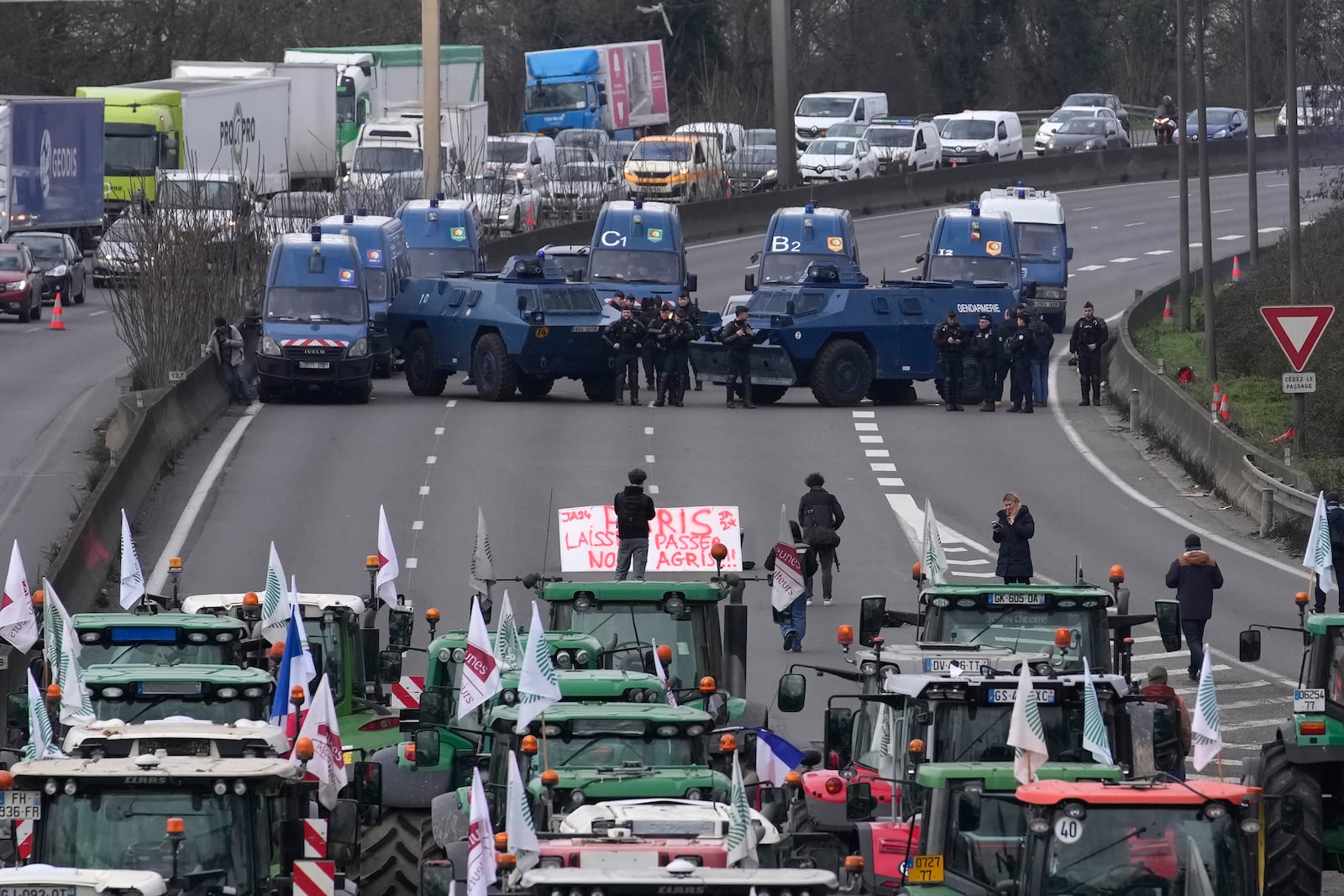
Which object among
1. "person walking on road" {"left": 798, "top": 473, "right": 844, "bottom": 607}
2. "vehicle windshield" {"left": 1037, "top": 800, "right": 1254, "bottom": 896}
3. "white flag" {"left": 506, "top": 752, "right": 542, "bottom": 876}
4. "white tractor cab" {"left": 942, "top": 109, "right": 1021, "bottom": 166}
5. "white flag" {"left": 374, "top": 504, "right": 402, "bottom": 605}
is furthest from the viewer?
"white tractor cab" {"left": 942, "top": 109, "right": 1021, "bottom": 166}

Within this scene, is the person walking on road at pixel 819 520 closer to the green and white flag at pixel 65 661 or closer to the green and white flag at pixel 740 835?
the green and white flag at pixel 65 661

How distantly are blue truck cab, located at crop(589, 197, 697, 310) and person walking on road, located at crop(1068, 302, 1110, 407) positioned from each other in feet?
23.0

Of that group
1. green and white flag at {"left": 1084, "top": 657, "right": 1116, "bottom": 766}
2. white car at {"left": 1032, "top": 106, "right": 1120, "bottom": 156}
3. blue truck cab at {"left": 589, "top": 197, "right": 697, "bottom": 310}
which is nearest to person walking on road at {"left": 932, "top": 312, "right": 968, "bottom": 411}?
blue truck cab at {"left": 589, "top": 197, "right": 697, "bottom": 310}

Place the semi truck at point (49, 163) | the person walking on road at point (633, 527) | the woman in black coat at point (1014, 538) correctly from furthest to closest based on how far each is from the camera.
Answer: the semi truck at point (49, 163), the woman in black coat at point (1014, 538), the person walking on road at point (633, 527)

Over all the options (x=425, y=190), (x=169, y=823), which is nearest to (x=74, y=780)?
(x=169, y=823)

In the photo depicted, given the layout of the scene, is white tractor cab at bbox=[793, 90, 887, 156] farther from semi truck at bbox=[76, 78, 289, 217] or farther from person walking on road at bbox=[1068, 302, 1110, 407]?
person walking on road at bbox=[1068, 302, 1110, 407]

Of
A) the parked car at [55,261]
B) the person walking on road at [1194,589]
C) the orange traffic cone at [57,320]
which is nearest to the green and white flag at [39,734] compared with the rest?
the person walking on road at [1194,589]

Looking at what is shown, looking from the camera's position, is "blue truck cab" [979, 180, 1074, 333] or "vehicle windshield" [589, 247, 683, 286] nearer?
"vehicle windshield" [589, 247, 683, 286]

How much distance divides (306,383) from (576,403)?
4.17m

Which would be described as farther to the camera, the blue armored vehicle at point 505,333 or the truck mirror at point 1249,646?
the blue armored vehicle at point 505,333

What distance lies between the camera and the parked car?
53.6m

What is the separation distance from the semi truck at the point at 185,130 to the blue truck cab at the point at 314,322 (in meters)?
20.9

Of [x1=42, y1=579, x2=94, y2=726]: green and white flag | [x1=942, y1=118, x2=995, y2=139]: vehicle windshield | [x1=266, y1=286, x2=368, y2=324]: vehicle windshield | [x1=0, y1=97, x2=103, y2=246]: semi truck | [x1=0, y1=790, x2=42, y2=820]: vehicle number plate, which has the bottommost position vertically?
[x1=0, y1=790, x2=42, y2=820]: vehicle number plate

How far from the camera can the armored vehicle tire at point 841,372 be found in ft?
127
